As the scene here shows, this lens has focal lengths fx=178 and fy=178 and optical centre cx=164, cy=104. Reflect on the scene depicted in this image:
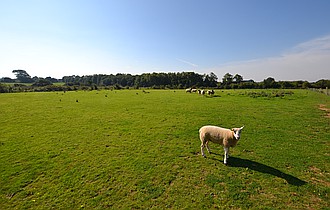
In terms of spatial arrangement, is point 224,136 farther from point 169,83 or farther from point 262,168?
point 169,83

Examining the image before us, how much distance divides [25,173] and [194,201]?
7.06 meters

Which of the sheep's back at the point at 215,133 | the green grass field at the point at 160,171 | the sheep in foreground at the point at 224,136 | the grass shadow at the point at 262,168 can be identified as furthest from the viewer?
the sheep's back at the point at 215,133

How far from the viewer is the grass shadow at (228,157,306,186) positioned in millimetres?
6602

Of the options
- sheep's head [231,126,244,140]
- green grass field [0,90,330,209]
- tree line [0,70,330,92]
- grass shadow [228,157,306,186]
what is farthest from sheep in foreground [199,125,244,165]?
tree line [0,70,330,92]

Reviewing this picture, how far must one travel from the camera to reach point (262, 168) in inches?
297

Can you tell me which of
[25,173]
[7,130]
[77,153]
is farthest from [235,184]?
[7,130]

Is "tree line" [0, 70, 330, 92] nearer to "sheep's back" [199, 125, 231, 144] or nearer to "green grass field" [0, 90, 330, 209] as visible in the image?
"green grass field" [0, 90, 330, 209]

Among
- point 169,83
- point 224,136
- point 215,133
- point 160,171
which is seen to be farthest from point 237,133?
point 169,83

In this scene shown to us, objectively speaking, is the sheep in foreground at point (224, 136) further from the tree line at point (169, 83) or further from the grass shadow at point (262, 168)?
the tree line at point (169, 83)

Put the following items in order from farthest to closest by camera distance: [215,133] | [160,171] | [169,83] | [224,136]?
[169,83], [215,133], [224,136], [160,171]

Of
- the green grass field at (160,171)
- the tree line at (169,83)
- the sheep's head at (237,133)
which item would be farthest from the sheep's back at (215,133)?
the tree line at (169,83)

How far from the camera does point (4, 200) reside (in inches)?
234

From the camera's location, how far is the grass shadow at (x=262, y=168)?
21.7ft

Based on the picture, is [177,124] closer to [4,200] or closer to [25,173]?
[25,173]
